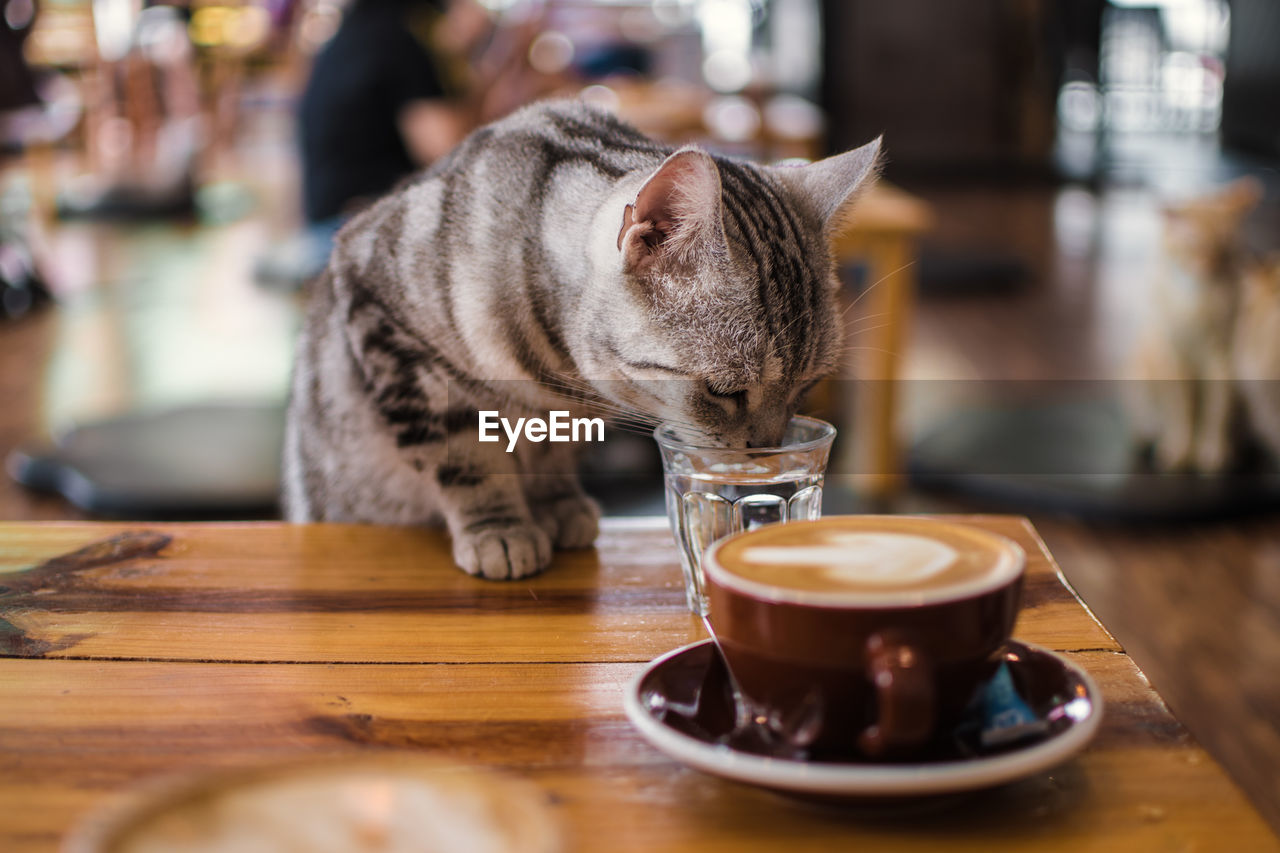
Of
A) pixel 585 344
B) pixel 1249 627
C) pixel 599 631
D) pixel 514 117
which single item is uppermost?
pixel 514 117

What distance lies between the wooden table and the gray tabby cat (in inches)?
3.8

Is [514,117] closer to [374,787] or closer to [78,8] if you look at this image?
[374,787]

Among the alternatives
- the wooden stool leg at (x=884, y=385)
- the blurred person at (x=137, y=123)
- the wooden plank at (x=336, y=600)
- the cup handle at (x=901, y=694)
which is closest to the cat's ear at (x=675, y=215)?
the wooden plank at (x=336, y=600)

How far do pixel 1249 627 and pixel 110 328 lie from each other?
3.18 m

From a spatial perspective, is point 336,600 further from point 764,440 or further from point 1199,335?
point 1199,335

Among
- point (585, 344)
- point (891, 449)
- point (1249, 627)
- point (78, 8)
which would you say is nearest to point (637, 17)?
point (78, 8)

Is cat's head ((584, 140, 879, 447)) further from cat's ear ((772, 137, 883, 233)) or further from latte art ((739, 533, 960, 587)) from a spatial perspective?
latte art ((739, 533, 960, 587))

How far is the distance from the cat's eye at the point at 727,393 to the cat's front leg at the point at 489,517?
0.16 metres

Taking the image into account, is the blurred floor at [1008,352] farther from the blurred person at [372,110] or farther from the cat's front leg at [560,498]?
the cat's front leg at [560,498]

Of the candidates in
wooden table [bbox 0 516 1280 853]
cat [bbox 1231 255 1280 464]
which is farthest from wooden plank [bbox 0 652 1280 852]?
cat [bbox 1231 255 1280 464]

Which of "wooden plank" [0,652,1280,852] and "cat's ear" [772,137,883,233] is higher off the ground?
"cat's ear" [772,137,883,233]

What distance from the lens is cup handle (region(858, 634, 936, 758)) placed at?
0.44 m

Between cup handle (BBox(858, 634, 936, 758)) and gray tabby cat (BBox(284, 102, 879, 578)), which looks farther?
gray tabby cat (BBox(284, 102, 879, 578))

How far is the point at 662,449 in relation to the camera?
28.9 inches
